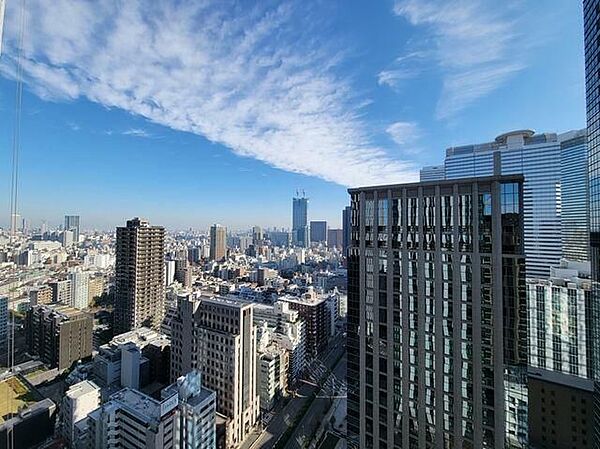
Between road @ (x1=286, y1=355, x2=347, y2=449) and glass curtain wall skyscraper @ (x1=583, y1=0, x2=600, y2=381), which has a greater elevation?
glass curtain wall skyscraper @ (x1=583, y1=0, x2=600, y2=381)

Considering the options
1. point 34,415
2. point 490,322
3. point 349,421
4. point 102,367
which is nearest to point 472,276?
point 490,322

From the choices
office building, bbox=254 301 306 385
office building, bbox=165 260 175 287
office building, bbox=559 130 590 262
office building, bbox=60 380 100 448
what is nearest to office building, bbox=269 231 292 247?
office building, bbox=165 260 175 287

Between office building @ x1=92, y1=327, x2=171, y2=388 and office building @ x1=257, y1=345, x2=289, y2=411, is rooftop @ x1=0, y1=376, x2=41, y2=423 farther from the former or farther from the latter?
office building @ x1=257, y1=345, x2=289, y2=411

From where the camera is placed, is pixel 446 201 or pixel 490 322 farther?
pixel 446 201

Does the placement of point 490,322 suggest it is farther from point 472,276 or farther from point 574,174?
point 574,174

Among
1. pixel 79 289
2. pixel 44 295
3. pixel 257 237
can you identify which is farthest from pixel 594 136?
pixel 257 237

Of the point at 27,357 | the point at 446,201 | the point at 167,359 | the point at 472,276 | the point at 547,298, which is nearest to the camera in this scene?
the point at 472,276
